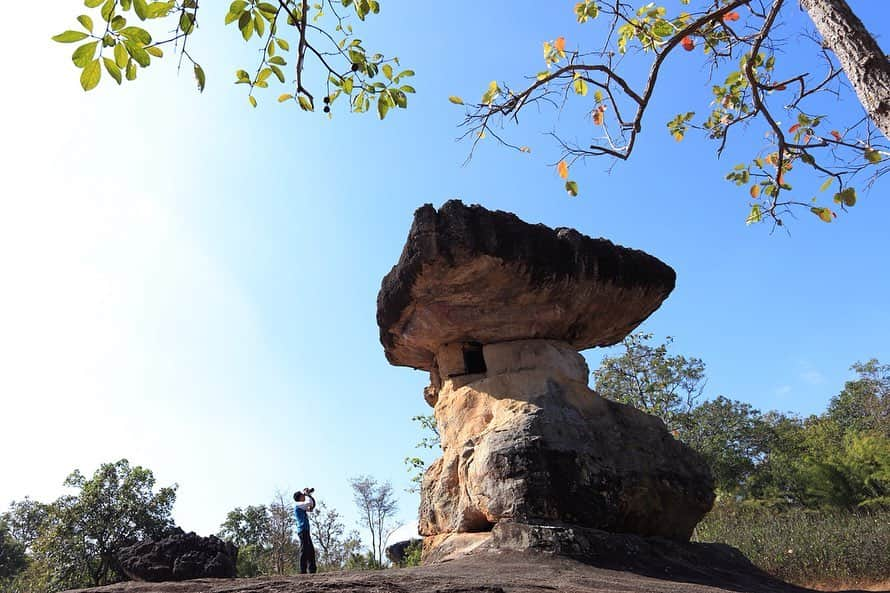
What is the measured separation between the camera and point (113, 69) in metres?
2.38

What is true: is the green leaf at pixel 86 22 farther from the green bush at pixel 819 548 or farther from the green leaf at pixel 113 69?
the green bush at pixel 819 548

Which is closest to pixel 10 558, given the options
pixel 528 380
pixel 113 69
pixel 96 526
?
pixel 96 526

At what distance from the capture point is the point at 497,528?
5668 millimetres

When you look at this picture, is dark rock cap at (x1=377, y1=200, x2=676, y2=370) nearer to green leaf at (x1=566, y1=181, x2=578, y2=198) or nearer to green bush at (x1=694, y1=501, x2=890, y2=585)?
green leaf at (x1=566, y1=181, x2=578, y2=198)

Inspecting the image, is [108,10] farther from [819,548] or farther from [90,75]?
[819,548]

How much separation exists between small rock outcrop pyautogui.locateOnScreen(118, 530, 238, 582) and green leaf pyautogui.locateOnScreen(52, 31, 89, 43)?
31.6ft

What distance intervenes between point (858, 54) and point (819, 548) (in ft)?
35.2

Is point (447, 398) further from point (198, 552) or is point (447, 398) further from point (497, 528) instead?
point (198, 552)

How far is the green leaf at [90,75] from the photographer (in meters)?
2.27

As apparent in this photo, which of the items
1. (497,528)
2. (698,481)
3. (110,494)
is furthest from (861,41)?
(110,494)

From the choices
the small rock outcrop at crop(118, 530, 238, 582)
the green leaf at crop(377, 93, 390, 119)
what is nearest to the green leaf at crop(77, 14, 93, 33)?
the green leaf at crop(377, 93, 390, 119)

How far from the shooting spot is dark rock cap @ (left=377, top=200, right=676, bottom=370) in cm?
649

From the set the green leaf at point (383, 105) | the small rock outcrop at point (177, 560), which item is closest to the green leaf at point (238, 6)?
the green leaf at point (383, 105)

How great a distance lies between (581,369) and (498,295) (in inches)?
58.4
